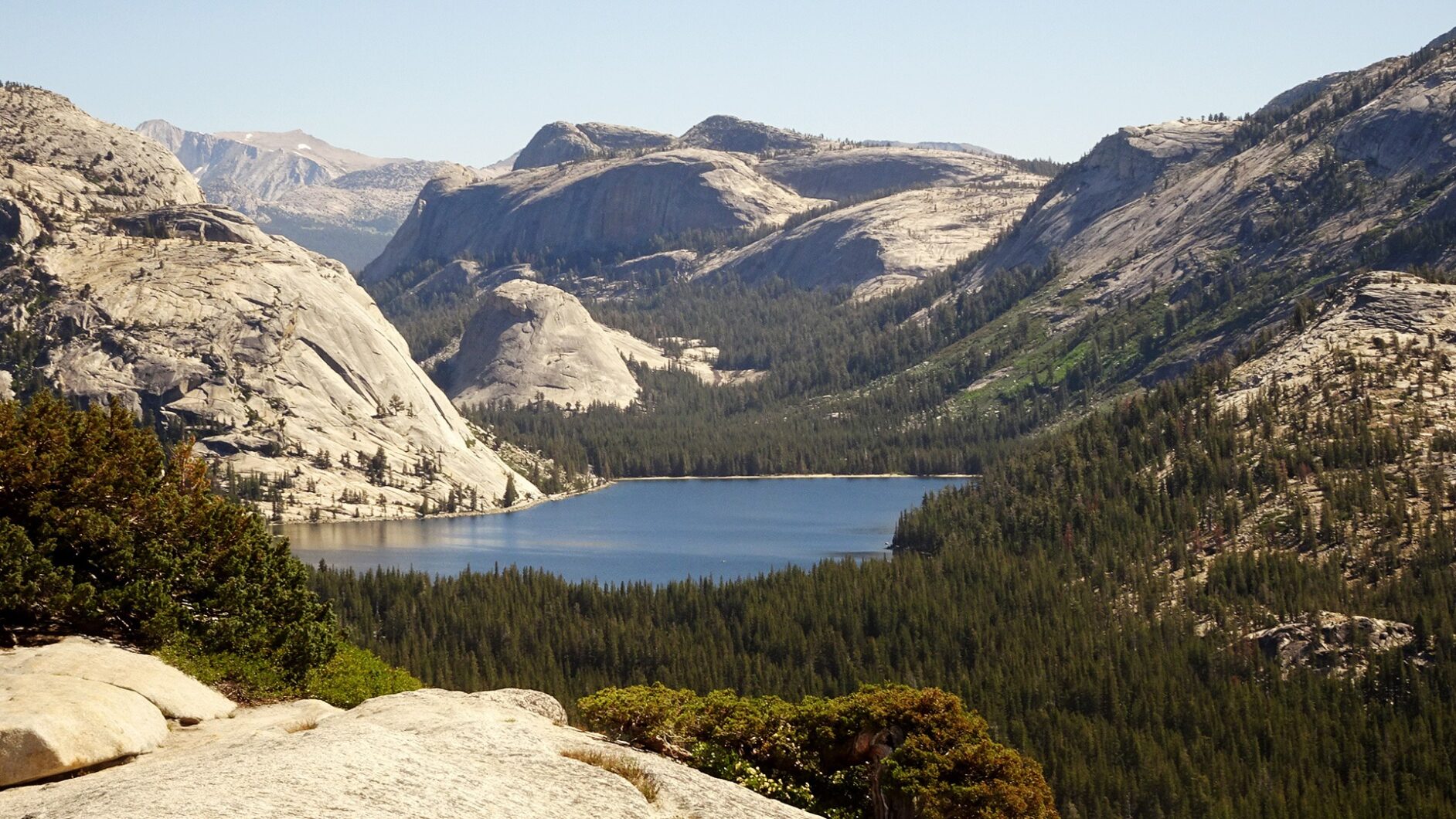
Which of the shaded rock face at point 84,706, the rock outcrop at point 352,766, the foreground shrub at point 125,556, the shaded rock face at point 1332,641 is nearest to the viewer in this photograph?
the rock outcrop at point 352,766

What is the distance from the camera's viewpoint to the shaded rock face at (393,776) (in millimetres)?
32125

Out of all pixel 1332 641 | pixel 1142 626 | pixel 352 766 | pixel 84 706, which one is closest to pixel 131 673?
pixel 84 706

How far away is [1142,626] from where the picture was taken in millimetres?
152625

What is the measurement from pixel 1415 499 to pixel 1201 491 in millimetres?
25979

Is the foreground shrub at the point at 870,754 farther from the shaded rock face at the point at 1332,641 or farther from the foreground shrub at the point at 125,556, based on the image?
the shaded rock face at the point at 1332,641

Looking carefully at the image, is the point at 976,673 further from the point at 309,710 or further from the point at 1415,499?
the point at 309,710

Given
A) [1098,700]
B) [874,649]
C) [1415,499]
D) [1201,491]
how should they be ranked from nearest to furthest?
[1098,700], [874,649], [1415,499], [1201,491]

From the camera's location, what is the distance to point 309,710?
152 feet

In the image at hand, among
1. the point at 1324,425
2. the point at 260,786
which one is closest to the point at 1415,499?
the point at 1324,425

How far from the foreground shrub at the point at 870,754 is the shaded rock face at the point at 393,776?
8.19m

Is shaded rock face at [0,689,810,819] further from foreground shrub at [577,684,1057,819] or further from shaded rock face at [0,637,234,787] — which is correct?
foreground shrub at [577,684,1057,819]

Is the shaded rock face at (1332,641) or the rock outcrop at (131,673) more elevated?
the rock outcrop at (131,673)

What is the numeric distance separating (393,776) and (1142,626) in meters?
128

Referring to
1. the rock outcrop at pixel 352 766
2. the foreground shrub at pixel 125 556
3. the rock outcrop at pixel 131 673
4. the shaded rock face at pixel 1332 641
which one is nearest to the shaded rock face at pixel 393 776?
the rock outcrop at pixel 352 766
